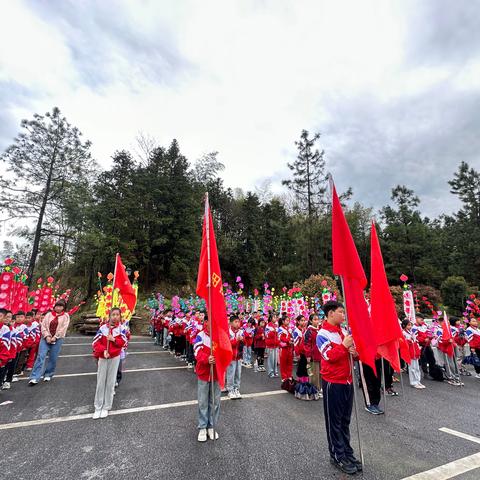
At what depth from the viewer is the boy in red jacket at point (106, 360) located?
5.14m

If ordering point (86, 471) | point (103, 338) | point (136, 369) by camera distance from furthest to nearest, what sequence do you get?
point (136, 369), point (103, 338), point (86, 471)

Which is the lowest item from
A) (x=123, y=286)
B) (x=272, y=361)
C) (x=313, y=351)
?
(x=272, y=361)

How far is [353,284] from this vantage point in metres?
3.70

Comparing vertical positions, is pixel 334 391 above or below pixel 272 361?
above

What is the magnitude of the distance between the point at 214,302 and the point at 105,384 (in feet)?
9.42

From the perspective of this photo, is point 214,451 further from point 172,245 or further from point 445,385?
point 172,245

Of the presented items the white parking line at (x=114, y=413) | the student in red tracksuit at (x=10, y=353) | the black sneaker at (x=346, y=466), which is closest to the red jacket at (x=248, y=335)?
the white parking line at (x=114, y=413)

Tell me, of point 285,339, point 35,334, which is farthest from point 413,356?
point 35,334

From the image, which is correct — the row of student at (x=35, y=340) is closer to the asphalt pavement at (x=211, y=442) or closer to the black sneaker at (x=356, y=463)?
the asphalt pavement at (x=211, y=442)

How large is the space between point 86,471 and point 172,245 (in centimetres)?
2869

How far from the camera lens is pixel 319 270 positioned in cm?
2962

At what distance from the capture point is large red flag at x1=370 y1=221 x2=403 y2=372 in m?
5.09

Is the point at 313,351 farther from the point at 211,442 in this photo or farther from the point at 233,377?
the point at 211,442

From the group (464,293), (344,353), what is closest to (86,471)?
(344,353)
